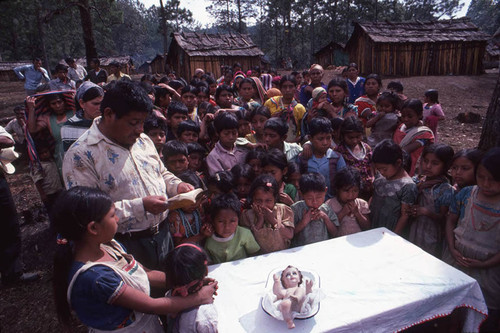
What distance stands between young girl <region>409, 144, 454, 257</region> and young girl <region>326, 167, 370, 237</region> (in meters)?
0.40

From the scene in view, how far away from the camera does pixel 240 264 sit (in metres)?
2.05

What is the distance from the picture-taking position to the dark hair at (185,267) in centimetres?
161

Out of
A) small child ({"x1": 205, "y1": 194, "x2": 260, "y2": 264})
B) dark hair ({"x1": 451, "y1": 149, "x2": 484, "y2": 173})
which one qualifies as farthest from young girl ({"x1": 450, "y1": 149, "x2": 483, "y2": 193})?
small child ({"x1": 205, "y1": 194, "x2": 260, "y2": 264})

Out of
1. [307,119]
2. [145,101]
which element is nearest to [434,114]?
[307,119]

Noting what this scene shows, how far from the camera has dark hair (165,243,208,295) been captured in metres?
1.61

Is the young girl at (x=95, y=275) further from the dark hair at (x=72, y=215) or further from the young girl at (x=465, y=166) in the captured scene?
the young girl at (x=465, y=166)

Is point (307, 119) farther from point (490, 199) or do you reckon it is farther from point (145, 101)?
point (145, 101)

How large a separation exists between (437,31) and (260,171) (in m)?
20.0

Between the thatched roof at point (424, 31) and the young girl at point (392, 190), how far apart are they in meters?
16.7

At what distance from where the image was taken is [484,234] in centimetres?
211

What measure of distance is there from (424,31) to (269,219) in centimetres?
2026

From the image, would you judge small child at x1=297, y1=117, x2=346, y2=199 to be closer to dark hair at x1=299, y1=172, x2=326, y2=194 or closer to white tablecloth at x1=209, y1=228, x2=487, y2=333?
dark hair at x1=299, y1=172, x2=326, y2=194

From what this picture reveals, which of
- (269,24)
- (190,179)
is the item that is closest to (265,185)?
(190,179)

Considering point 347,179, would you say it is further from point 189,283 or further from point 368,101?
point 368,101
